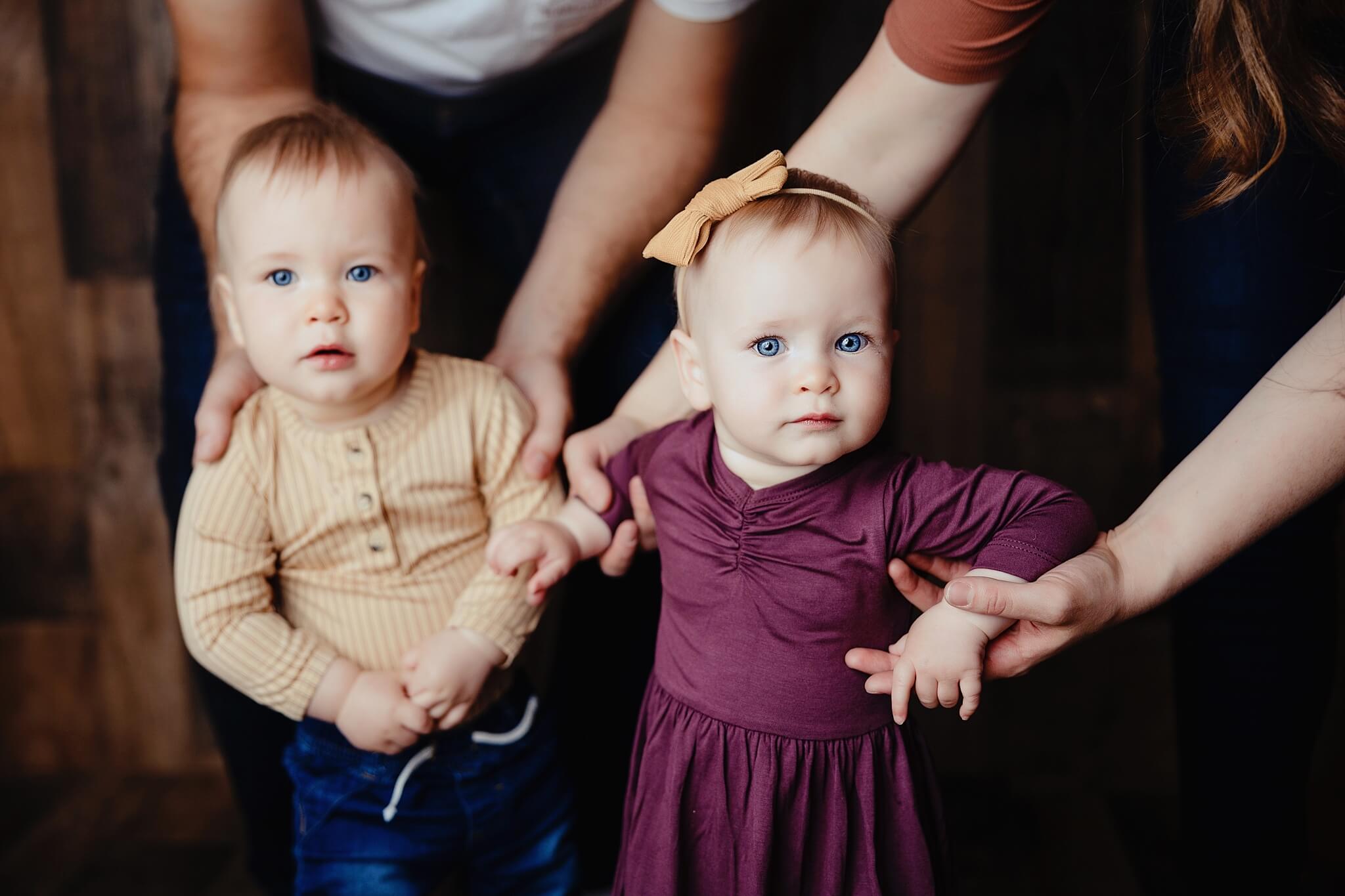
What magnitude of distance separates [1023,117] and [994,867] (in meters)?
0.91

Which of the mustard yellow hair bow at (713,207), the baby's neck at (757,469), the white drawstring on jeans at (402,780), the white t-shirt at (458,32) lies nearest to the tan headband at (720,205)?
the mustard yellow hair bow at (713,207)

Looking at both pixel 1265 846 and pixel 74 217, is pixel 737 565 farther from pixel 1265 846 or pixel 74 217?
pixel 74 217

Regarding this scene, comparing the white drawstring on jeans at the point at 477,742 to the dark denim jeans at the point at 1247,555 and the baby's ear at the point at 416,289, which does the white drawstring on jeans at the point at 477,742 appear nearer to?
the baby's ear at the point at 416,289

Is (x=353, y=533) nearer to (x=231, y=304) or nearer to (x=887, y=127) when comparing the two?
(x=231, y=304)

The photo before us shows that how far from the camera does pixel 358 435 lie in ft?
2.77

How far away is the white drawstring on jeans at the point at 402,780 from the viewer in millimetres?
868

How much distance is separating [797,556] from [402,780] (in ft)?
1.23

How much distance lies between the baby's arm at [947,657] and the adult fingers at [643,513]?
0.23 m

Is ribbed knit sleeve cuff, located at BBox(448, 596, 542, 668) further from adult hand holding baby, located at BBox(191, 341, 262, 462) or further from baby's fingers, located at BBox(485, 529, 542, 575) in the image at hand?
adult hand holding baby, located at BBox(191, 341, 262, 462)

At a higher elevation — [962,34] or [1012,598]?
[962,34]

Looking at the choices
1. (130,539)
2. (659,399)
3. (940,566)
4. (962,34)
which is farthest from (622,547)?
(130,539)

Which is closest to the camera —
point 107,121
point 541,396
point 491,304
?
point 541,396

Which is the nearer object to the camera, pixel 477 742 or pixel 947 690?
pixel 947 690

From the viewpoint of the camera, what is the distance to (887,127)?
873 millimetres
